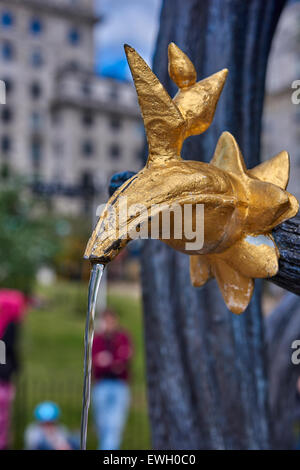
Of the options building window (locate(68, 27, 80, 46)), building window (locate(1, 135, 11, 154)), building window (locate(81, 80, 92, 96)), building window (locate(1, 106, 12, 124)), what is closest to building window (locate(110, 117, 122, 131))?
building window (locate(81, 80, 92, 96))

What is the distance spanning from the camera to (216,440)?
4.95 ft

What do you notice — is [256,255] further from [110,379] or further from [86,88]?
[86,88]

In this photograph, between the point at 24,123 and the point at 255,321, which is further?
the point at 24,123

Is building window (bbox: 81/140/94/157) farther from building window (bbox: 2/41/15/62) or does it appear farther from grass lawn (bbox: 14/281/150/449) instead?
grass lawn (bbox: 14/281/150/449)

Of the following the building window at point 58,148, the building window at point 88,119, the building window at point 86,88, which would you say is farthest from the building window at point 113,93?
the building window at point 58,148

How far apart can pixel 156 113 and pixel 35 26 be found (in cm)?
3738

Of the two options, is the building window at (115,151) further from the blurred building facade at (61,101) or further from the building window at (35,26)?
the building window at (35,26)

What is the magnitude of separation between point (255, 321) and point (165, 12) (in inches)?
37.3

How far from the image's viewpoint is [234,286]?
1.08 metres

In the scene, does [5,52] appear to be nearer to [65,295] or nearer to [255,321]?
[65,295]

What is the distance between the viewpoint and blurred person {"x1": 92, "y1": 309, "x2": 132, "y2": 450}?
518 centimetres

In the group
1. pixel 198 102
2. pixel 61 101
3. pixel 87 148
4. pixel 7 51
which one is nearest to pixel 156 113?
pixel 198 102
